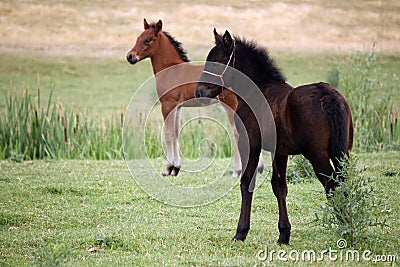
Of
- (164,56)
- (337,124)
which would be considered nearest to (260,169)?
(164,56)

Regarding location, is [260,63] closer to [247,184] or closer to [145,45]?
[247,184]

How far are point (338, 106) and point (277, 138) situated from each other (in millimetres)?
662

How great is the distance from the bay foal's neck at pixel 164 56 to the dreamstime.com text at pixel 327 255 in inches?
208

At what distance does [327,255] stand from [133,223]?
2.32 meters

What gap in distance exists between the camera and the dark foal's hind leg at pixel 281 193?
586cm

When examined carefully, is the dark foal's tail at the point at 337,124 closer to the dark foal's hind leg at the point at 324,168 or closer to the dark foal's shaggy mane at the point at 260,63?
the dark foal's hind leg at the point at 324,168

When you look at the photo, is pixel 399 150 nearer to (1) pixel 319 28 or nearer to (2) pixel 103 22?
(1) pixel 319 28

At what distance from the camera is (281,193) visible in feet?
19.5

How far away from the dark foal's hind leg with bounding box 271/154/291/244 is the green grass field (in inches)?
5.0

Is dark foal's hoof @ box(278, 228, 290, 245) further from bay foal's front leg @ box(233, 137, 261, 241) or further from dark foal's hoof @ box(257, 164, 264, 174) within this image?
dark foal's hoof @ box(257, 164, 264, 174)

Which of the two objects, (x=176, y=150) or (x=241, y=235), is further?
(x=176, y=150)

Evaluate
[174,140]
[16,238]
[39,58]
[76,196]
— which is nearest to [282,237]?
[16,238]

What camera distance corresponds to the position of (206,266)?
5.20 metres

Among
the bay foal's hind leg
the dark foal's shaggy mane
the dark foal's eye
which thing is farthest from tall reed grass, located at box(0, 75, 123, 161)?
the dark foal's shaggy mane
